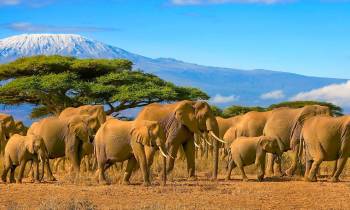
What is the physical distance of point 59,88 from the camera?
136ft

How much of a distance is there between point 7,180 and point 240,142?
5785 millimetres

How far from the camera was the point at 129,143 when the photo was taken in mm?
17938

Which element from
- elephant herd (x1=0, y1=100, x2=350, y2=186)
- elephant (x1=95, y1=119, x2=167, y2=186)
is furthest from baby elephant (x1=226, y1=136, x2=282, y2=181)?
elephant (x1=95, y1=119, x2=167, y2=186)

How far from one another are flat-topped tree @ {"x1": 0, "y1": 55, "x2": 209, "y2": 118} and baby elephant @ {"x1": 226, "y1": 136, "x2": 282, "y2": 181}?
22.0 metres

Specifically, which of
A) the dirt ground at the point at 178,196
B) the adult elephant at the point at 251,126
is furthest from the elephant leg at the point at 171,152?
the adult elephant at the point at 251,126

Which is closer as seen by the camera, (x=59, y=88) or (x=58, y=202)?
(x=58, y=202)

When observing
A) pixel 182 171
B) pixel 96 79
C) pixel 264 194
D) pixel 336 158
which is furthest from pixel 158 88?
pixel 264 194

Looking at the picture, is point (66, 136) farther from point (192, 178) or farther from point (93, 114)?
point (192, 178)

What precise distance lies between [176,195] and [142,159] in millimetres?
2019

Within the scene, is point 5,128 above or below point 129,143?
below

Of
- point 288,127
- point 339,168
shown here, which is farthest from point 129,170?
point 288,127

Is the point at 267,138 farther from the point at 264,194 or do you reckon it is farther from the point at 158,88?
the point at 158,88

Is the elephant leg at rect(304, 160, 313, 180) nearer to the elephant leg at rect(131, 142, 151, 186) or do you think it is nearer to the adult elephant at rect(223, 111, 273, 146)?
the adult elephant at rect(223, 111, 273, 146)

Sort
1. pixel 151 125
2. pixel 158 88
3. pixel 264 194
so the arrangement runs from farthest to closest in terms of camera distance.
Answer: pixel 158 88 → pixel 151 125 → pixel 264 194
